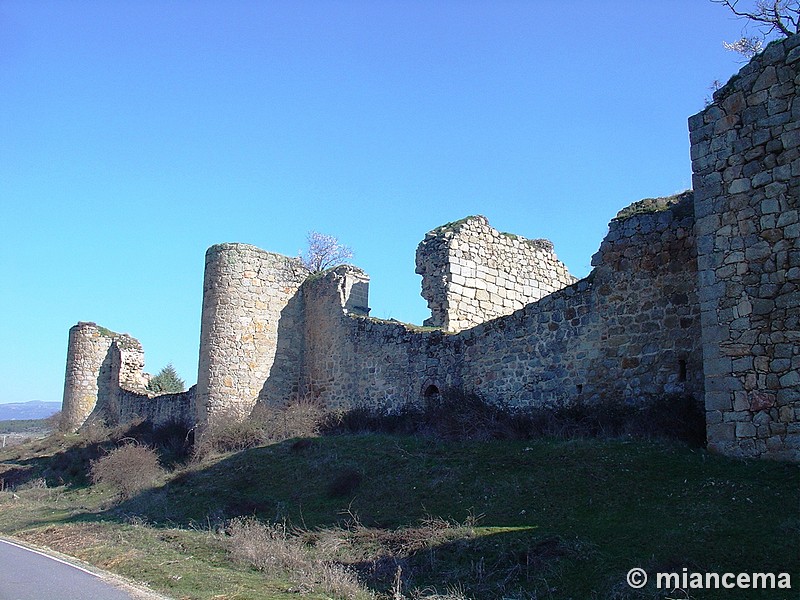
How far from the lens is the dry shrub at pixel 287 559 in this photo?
927cm

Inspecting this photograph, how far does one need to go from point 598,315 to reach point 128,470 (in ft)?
41.0

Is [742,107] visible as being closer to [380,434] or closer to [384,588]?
[384,588]

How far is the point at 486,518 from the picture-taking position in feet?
34.8

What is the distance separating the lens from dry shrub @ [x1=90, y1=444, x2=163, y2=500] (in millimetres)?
18339

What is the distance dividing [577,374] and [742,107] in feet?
18.2

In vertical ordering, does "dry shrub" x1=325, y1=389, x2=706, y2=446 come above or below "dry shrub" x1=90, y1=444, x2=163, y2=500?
above

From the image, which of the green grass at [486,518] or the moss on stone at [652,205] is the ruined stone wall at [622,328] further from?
the green grass at [486,518]

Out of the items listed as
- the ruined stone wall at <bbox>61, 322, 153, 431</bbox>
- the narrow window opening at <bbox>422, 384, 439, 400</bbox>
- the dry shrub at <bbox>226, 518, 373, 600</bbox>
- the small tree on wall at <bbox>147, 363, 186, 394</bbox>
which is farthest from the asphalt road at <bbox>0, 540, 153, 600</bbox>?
the small tree on wall at <bbox>147, 363, 186, 394</bbox>

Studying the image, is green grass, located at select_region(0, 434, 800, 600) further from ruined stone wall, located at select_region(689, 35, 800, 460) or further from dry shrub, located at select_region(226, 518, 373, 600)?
ruined stone wall, located at select_region(689, 35, 800, 460)

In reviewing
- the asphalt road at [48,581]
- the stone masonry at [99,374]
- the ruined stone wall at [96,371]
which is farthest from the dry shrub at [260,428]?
the ruined stone wall at [96,371]

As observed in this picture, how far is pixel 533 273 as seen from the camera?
871 inches

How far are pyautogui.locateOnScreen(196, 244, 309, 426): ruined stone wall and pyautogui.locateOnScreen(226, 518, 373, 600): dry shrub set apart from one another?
842 centimetres

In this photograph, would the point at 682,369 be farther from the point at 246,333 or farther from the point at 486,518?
the point at 246,333

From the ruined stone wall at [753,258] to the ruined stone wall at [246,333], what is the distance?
45.6ft
